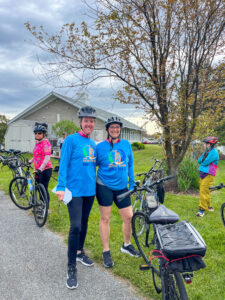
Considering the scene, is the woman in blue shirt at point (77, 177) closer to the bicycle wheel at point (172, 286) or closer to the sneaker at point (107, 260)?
the sneaker at point (107, 260)

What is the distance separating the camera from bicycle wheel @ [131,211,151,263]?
151 inches

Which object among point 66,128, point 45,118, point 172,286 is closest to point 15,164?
point 172,286

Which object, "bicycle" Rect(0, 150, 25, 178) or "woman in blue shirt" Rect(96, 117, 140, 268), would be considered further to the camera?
"bicycle" Rect(0, 150, 25, 178)

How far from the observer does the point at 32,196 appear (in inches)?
224

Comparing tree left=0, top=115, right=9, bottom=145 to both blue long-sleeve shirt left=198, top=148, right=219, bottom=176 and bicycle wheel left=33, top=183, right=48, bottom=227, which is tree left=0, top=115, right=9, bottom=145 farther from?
blue long-sleeve shirt left=198, top=148, right=219, bottom=176

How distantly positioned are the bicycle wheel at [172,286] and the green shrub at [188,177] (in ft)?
20.4

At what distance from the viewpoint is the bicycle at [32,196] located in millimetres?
5204

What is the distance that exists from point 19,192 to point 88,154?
168 inches

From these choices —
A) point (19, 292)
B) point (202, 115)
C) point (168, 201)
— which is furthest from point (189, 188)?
point (19, 292)

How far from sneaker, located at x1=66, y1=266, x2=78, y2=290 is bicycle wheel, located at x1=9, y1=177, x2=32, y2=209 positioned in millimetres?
3774

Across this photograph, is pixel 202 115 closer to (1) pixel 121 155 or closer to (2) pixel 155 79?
(2) pixel 155 79

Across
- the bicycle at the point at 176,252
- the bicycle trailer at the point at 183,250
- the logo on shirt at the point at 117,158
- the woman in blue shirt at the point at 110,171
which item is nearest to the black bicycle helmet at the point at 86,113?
the woman in blue shirt at the point at 110,171

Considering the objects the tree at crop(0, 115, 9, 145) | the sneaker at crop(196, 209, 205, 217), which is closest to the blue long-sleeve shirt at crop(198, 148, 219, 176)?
the sneaker at crop(196, 209, 205, 217)

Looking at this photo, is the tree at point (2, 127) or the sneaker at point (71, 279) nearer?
the sneaker at point (71, 279)
